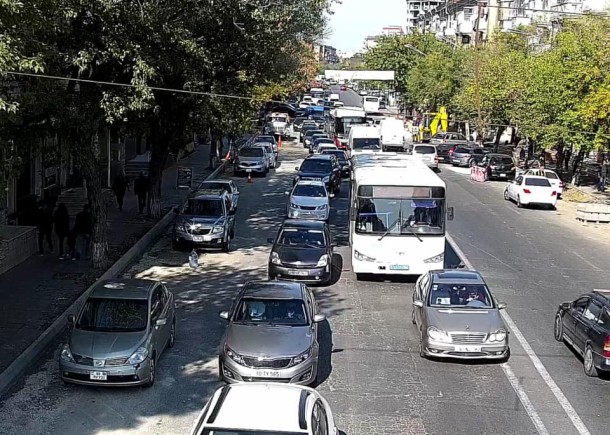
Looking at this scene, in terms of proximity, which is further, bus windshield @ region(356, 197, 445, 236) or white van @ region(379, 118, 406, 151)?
white van @ region(379, 118, 406, 151)

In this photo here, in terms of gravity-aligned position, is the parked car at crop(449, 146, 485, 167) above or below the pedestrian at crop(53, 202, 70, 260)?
above

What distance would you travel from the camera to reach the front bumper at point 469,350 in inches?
601

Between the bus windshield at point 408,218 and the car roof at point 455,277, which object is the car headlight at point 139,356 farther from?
the bus windshield at point 408,218

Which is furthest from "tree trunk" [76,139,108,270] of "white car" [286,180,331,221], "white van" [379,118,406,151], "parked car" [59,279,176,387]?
"white van" [379,118,406,151]

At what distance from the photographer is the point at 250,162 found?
44.9 metres

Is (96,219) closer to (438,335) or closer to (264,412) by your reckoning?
(438,335)

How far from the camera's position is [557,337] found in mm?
17297

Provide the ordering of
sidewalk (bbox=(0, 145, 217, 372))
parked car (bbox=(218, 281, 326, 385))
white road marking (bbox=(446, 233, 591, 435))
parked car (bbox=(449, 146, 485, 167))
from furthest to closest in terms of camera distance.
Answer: parked car (bbox=(449, 146, 485, 167)) → sidewalk (bbox=(0, 145, 217, 372)) → parked car (bbox=(218, 281, 326, 385)) → white road marking (bbox=(446, 233, 591, 435))

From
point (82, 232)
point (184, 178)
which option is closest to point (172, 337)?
point (82, 232)

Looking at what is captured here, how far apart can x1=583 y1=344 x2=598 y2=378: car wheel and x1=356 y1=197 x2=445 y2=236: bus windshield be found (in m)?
6.55

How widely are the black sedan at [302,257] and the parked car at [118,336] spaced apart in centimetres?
557

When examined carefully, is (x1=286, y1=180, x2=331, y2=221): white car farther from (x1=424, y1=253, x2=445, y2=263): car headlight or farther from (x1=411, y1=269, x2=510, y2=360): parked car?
(x1=411, y1=269, x2=510, y2=360): parked car

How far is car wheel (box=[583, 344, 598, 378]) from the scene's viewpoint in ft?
48.9

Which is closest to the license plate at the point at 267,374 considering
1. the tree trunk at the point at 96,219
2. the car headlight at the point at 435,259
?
the car headlight at the point at 435,259
